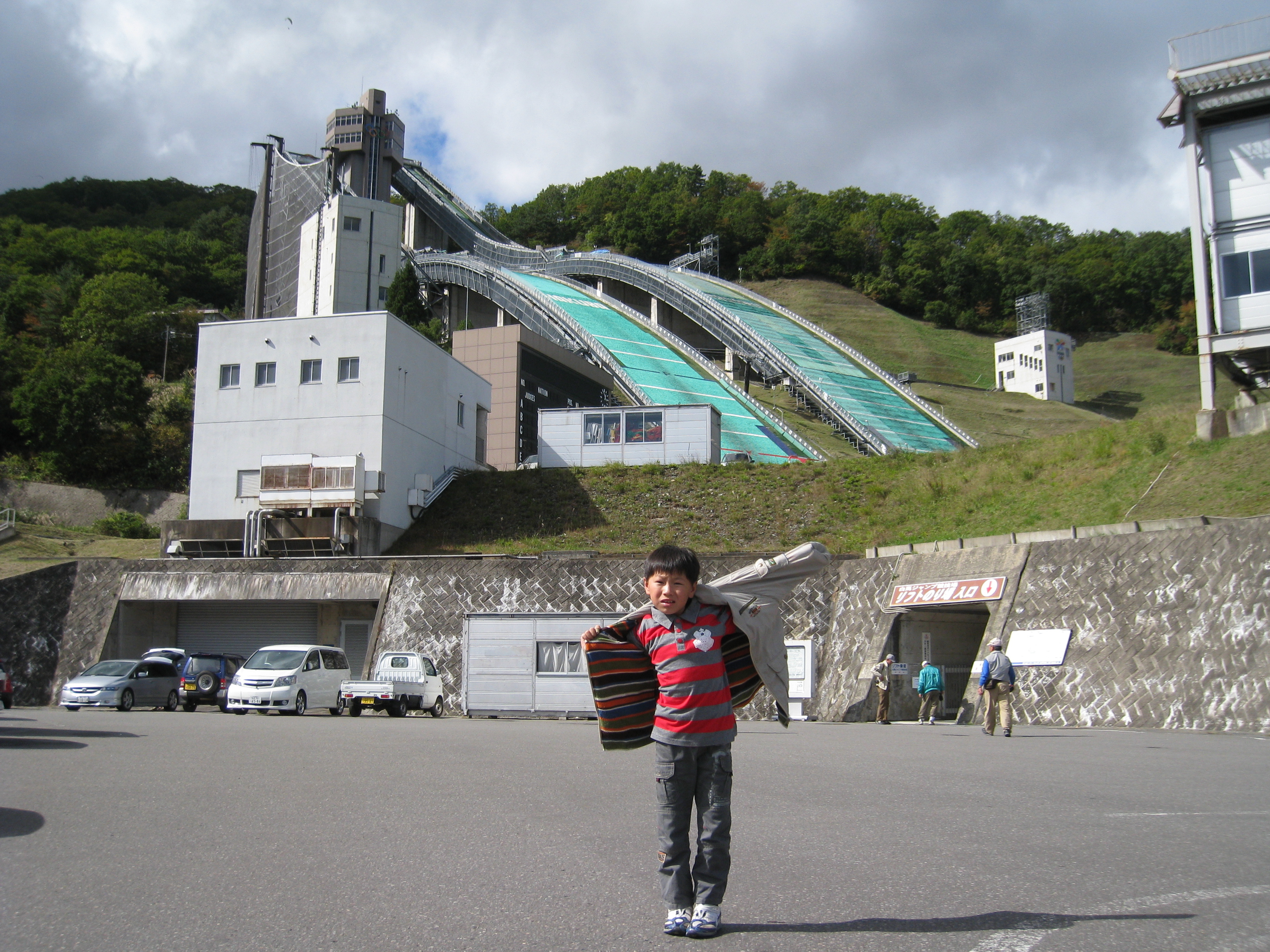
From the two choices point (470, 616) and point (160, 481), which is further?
point (160, 481)

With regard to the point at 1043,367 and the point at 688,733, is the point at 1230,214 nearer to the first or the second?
the point at 688,733

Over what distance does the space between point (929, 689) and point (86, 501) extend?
4231 centimetres

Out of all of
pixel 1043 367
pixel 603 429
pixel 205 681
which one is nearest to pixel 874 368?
pixel 1043 367

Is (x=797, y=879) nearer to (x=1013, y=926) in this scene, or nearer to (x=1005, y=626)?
(x=1013, y=926)

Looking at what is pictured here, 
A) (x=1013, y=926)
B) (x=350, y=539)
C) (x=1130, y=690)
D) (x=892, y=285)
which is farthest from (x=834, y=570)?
(x=892, y=285)

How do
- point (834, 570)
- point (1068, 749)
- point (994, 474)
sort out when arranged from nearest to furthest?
point (1068, 749)
point (834, 570)
point (994, 474)

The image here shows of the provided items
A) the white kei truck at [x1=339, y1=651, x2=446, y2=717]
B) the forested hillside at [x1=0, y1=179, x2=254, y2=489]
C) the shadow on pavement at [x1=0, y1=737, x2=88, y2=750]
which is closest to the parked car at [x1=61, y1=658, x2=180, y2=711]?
the white kei truck at [x1=339, y1=651, x2=446, y2=717]

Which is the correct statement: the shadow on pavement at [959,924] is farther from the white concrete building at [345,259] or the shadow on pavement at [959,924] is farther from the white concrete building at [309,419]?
the white concrete building at [345,259]

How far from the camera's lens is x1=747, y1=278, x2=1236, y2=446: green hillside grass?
7800cm

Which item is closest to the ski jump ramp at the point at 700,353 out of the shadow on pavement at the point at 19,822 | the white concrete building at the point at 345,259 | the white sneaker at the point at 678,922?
the white concrete building at the point at 345,259

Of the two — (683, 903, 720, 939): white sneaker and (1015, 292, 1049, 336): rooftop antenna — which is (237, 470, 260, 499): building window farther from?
(1015, 292, 1049, 336): rooftop antenna

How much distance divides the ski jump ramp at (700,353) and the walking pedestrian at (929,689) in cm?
2814

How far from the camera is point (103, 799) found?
8.05 meters

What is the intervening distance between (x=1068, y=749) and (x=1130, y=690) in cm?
644
